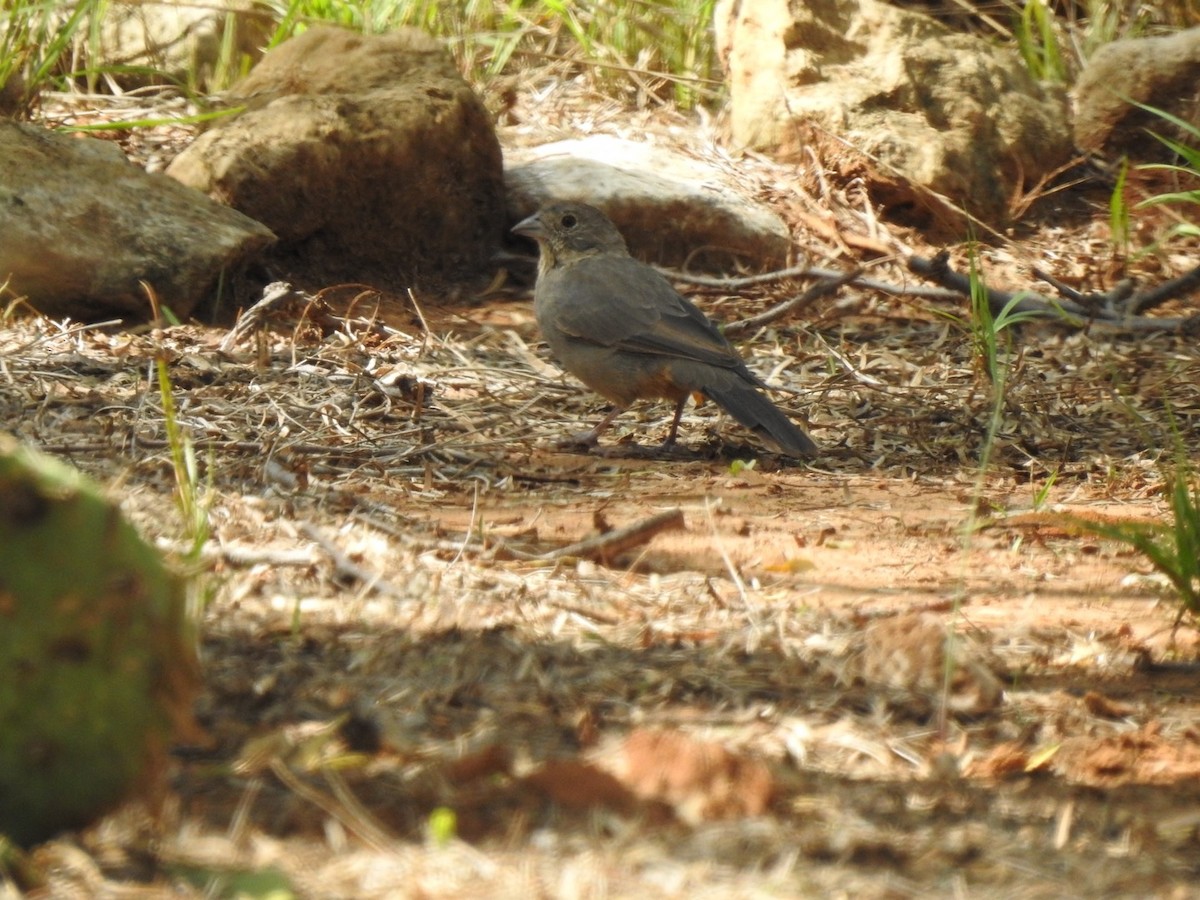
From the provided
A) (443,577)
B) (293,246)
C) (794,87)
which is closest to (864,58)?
(794,87)

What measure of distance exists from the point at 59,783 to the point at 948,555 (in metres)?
2.74

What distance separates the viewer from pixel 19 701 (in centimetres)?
205

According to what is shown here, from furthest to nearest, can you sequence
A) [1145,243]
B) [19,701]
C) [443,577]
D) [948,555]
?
[1145,243] → [948,555] → [443,577] → [19,701]

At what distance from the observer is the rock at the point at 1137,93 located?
8266 mm

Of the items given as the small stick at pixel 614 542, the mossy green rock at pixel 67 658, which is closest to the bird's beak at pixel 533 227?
the small stick at pixel 614 542

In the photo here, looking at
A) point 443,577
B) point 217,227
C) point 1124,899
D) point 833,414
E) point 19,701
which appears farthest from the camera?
point 217,227

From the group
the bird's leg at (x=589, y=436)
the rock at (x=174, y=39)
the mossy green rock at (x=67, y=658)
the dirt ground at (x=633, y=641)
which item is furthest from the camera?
the rock at (x=174, y=39)

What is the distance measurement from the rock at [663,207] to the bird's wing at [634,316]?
1.42 metres

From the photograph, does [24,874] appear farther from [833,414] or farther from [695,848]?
[833,414]

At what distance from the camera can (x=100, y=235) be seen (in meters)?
6.30

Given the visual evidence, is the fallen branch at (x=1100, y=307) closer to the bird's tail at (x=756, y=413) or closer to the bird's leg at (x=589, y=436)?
the bird's tail at (x=756, y=413)

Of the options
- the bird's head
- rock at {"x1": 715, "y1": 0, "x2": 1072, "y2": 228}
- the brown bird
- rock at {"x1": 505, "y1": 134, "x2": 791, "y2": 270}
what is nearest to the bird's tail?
the brown bird

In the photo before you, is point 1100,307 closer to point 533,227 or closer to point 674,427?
point 674,427

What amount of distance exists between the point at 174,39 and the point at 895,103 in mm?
4115
